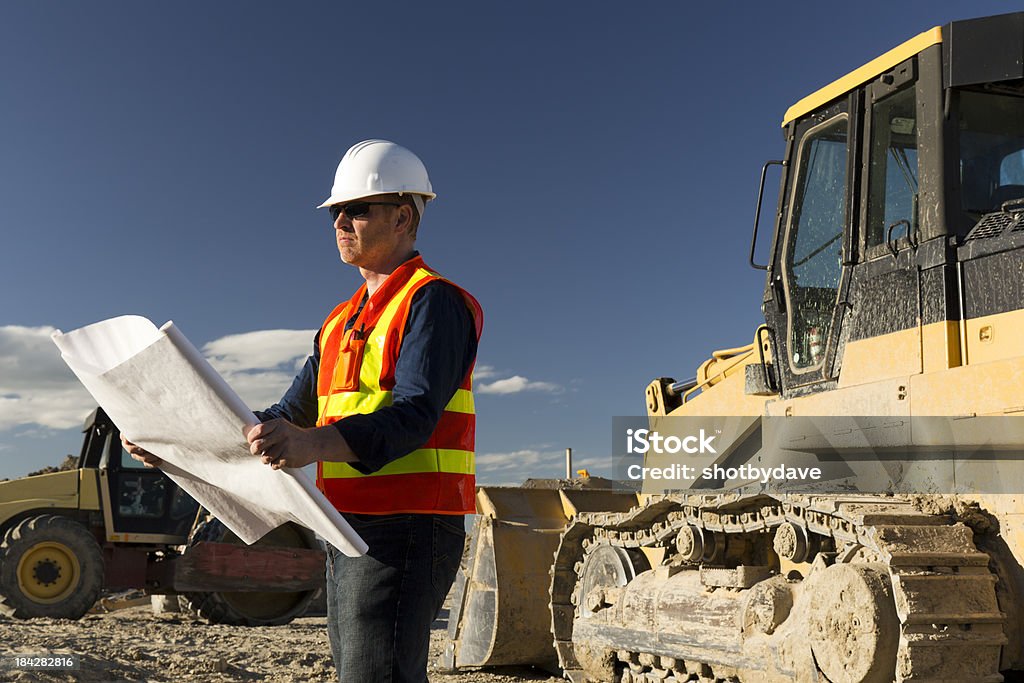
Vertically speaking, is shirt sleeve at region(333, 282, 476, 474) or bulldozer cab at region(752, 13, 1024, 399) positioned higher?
bulldozer cab at region(752, 13, 1024, 399)

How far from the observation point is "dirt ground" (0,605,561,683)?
7.90 m

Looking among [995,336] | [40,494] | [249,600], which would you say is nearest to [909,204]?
[995,336]

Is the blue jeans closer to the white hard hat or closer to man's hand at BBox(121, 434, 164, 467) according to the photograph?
man's hand at BBox(121, 434, 164, 467)

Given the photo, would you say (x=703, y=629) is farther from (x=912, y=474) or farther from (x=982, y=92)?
(x=982, y=92)

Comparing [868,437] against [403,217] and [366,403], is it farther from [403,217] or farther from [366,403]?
[366,403]

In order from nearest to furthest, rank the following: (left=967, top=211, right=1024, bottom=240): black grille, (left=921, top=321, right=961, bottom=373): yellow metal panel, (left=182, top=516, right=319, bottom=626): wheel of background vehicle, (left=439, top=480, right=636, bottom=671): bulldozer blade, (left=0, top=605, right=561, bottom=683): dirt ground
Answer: (left=967, top=211, right=1024, bottom=240): black grille
(left=921, top=321, right=961, bottom=373): yellow metal panel
(left=439, top=480, right=636, bottom=671): bulldozer blade
(left=0, top=605, right=561, bottom=683): dirt ground
(left=182, top=516, right=319, bottom=626): wheel of background vehicle

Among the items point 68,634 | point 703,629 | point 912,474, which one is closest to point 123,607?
point 68,634

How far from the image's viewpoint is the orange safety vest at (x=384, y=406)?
2.93m

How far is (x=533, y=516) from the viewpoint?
809 cm

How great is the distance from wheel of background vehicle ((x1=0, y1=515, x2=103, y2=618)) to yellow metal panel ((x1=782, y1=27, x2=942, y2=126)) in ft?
32.0

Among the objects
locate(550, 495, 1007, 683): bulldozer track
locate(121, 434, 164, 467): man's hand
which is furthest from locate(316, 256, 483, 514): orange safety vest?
locate(550, 495, 1007, 683): bulldozer track

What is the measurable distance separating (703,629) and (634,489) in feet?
9.24

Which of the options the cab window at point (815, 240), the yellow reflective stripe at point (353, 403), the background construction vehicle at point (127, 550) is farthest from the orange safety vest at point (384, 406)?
the background construction vehicle at point (127, 550)

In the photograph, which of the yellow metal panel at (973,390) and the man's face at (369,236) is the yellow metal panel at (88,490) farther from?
the man's face at (369,236)
